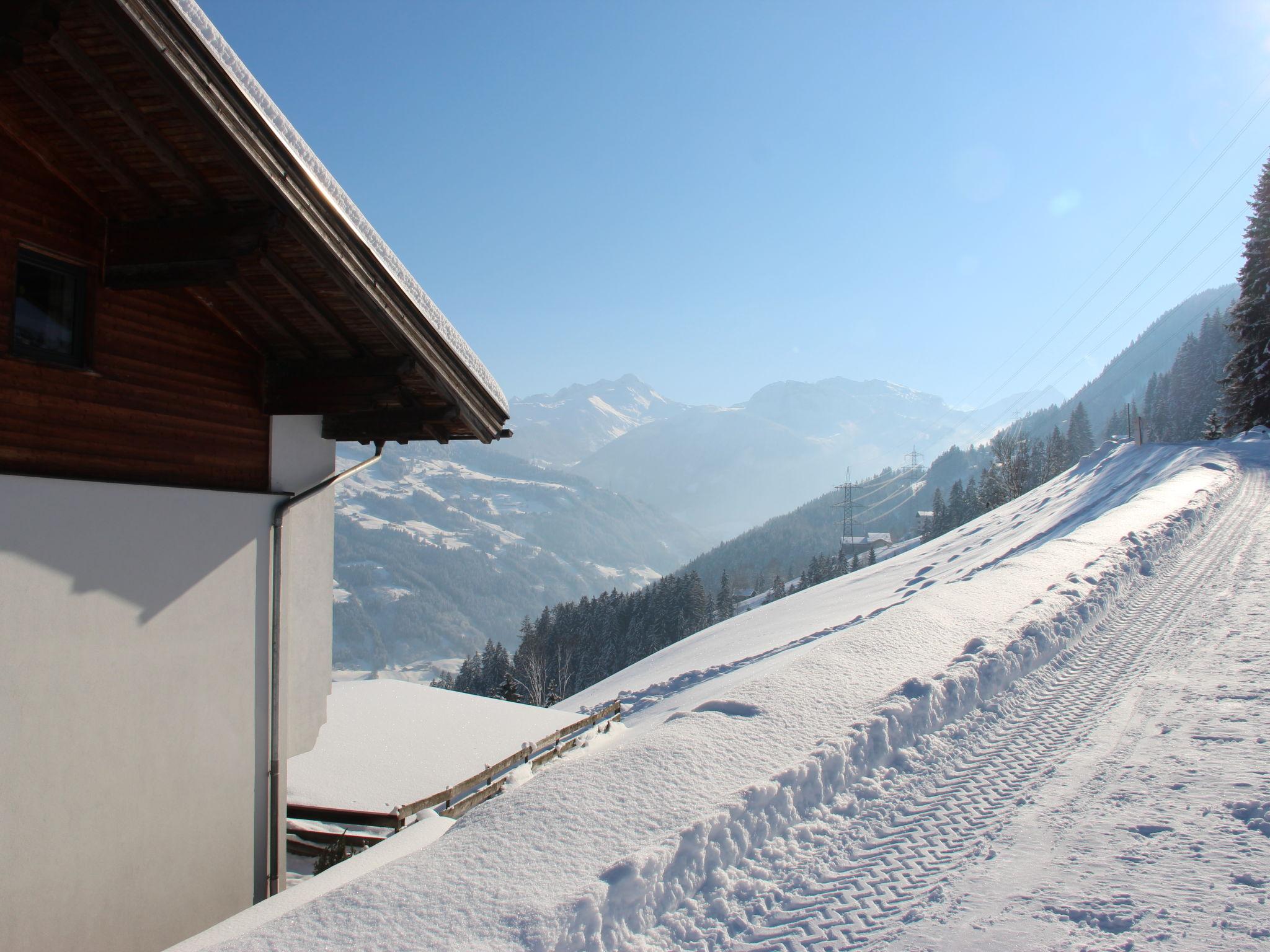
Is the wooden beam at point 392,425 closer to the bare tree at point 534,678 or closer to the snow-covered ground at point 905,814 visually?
the snow-covered ground at point 905,814

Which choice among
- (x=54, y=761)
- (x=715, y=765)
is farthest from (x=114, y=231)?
(x=715, y=765)

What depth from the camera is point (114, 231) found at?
528 centimetres

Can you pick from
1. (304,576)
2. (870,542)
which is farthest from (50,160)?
(870,542)

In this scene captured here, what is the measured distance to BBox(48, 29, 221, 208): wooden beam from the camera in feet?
13.5

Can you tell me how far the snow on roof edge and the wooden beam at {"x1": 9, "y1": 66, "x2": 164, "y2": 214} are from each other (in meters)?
1.15

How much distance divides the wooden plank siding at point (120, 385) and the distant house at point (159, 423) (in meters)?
0.02

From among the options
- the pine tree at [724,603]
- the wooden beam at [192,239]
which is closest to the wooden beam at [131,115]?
the wooden beam at [192,239]

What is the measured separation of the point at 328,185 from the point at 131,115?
1.17 meters

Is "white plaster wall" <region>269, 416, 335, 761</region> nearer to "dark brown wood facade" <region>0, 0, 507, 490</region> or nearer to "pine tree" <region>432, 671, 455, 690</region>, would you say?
"dark brown wood facade" <region>0, 0, 507, 490</region>

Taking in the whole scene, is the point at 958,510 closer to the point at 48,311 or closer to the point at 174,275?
the point at 174,275

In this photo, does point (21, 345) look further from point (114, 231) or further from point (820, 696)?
point (820, 696)

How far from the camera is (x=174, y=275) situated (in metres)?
5.18

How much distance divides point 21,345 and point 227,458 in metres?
1.73

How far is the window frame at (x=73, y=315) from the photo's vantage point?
4.71 metres
